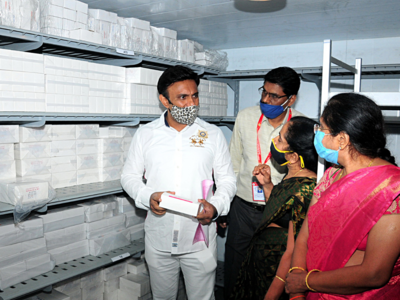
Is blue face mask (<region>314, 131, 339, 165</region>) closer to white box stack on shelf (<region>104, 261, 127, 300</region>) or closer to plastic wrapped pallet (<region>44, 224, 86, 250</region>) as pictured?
plastic wrapped pallet (<region>44, 224, 86, 250</region>)

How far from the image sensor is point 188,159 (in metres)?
2.13

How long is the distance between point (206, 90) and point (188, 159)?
1.43 metres

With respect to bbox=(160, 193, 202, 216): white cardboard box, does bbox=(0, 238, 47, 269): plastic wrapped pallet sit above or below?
below

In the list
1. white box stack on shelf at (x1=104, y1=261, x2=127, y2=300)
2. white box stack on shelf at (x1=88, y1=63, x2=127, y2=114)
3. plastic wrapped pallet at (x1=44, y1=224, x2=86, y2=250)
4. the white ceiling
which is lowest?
white box stack on shelf at (x1=104, y1=261, x2=127, y2=300)

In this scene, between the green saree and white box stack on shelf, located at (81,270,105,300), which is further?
white box stack on shelf, located at (81,270,105,300)

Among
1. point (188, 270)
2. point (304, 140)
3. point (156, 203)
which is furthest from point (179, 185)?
point (304, 140)

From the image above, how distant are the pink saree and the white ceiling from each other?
60.4 inches

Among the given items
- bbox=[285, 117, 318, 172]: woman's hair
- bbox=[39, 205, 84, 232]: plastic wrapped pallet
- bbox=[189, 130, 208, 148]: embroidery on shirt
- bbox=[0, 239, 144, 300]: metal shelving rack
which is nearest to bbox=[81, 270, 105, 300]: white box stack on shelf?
bbox=[0, 239, 144, 300]: metal shelving rack

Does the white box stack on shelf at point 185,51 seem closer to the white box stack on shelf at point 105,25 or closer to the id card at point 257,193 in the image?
the white box stack on shelf at point 105,25

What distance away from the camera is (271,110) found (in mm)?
2584

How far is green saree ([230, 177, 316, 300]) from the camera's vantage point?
64.7 inches

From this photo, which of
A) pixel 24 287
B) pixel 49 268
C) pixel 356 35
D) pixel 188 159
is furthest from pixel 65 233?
pixel 356 35

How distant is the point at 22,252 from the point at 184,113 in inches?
54.0

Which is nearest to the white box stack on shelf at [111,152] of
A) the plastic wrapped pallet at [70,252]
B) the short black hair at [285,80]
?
the plastic wrapped pallet at [70,252]
